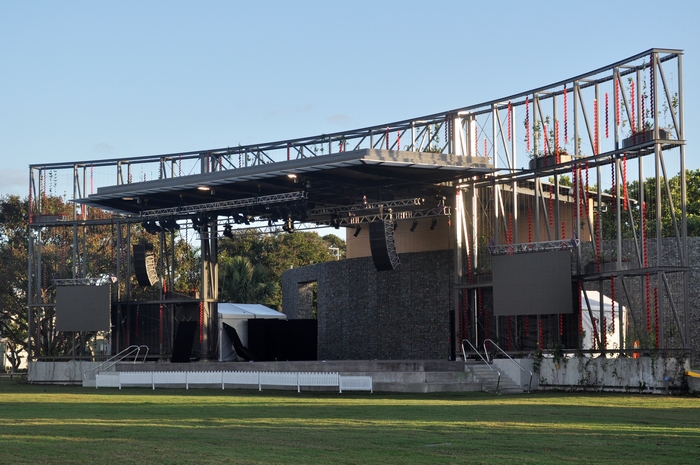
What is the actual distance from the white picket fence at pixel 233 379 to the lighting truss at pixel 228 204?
564 centimetres

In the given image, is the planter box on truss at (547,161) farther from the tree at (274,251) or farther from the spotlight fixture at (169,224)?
the tree at (274,251)

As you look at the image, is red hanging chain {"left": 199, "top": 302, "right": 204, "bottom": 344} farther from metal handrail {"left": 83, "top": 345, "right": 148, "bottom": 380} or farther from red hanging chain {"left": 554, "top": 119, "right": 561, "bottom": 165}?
red hanging chain {"left": 554, "top": 119, "right": 561, "bottom": 165}

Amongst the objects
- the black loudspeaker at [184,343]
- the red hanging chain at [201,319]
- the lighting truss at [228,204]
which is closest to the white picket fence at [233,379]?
the black loudspeaker at [184,343]

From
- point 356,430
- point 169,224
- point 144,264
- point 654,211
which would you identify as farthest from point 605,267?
point 144,264

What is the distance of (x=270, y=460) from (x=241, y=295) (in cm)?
3901

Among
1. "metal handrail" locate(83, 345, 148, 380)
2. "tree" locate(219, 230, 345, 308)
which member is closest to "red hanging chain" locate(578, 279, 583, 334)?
"metal handrail" locate(83, 345, 148, 380)

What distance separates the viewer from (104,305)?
3506 cm

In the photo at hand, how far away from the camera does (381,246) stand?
2980cm

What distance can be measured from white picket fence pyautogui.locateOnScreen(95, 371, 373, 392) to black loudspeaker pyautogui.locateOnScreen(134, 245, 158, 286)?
4614 mm

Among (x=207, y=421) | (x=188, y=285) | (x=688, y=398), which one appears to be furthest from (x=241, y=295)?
(x=207, y=421)

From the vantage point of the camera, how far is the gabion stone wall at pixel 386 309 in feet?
108

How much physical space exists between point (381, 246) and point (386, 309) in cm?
569

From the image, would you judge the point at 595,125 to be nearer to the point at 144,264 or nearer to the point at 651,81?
the point at 651,81

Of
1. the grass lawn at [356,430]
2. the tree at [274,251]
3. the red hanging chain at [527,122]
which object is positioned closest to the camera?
the grass lawn at [356,430]
